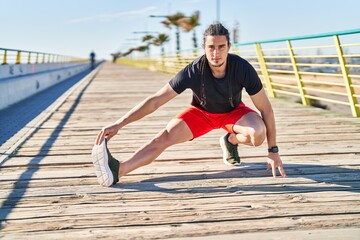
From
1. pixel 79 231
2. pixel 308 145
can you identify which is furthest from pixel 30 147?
pixel 308 145

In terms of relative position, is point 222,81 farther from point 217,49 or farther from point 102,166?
point 102,166

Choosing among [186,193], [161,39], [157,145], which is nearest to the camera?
[186,193]

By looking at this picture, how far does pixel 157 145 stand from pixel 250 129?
758 mm

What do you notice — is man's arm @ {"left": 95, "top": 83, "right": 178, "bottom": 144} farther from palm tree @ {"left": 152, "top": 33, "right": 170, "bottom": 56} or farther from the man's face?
palm tree @ {"left": 152, "top": 33, "right": 170, "bottom": 56}

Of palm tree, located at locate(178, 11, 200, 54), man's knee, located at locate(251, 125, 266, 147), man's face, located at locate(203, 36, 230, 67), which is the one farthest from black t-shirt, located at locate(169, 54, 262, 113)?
palm tree, located at locate(178, 11, 200, 54)

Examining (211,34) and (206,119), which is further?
(206,119)

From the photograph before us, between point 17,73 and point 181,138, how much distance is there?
9.39 meters

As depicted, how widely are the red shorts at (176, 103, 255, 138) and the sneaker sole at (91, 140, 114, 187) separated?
754mm

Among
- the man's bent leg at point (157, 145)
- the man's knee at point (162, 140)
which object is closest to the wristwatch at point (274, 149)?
the man's bent leg at point (157, 145)

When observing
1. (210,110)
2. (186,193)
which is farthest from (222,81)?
(186,193)

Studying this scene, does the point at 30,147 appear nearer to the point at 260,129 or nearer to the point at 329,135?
the point at 260,129

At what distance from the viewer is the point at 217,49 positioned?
3.07 m

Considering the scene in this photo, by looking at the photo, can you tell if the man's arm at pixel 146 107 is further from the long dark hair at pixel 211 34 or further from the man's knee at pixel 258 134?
the man's knee at pixel 258 134

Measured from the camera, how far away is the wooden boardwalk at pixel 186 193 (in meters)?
2.35
